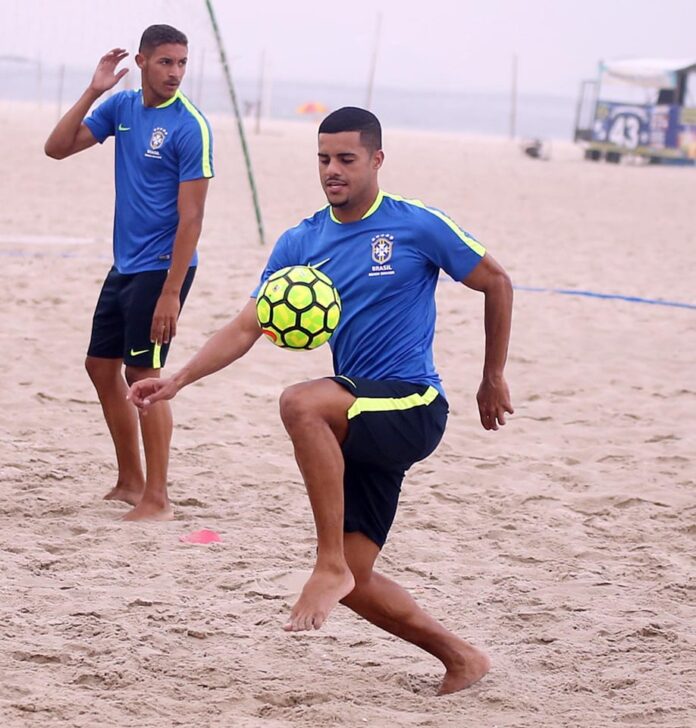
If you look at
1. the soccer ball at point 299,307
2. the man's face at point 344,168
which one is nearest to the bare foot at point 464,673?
the soccer ball at point 299,307

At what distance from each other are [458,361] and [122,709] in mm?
5282

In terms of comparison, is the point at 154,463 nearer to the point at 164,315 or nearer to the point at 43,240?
the point at 164,315

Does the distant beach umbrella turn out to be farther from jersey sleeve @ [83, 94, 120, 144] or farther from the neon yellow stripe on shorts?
the neon yellow stripe on shorts

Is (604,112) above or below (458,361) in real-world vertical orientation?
above

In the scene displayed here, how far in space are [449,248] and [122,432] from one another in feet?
7.79

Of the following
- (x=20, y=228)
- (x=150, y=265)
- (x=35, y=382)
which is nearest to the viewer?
(x=150, y=265)

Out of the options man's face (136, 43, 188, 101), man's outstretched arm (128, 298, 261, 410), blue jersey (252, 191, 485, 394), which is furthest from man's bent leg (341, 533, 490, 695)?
man's face (136, 43, 188, 101)

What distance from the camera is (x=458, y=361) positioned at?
27.9 ft

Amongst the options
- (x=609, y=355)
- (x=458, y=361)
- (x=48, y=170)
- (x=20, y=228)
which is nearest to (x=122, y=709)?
(x=458, y=361)

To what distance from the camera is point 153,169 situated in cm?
525

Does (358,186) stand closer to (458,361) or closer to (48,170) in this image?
(458,361)

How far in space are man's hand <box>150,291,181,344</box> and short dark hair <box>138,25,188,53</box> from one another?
99cm

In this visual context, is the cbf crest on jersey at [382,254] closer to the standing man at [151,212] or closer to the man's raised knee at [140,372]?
the standing man at [151,212]

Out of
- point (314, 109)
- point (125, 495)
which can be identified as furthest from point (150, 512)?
point (314, 109)
